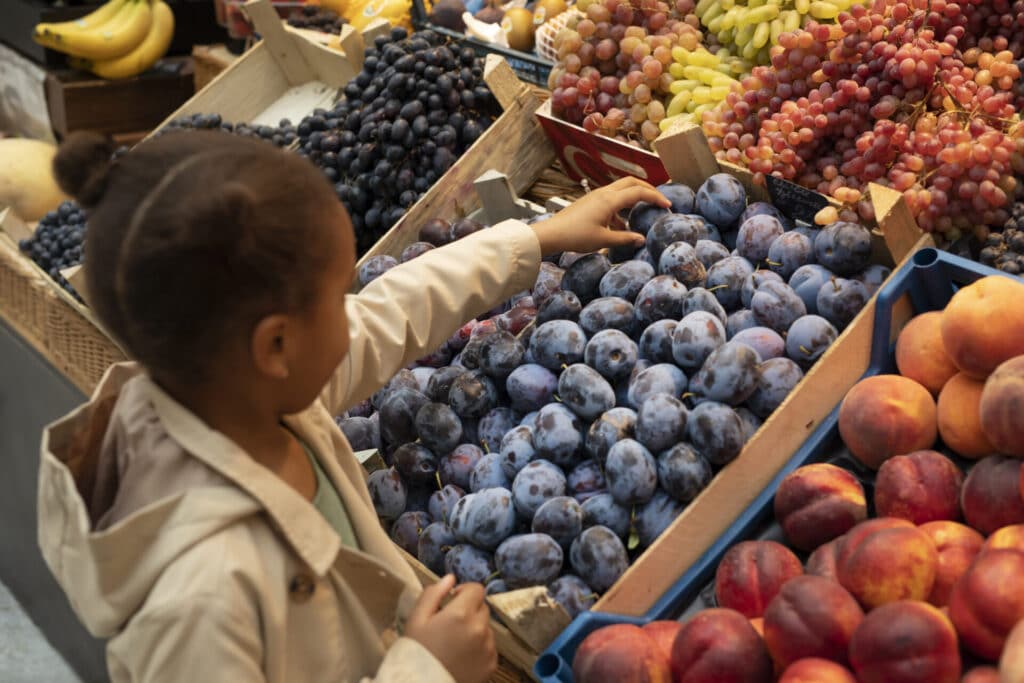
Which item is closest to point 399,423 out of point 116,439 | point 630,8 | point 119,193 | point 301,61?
point 116,439

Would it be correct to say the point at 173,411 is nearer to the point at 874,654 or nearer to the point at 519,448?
the point at 519,448

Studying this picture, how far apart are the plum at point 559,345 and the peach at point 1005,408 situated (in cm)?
60

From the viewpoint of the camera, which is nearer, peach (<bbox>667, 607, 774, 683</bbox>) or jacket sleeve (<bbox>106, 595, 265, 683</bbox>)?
jacket sleeve (<bbox>106, 595, 265, 683</bbox>)

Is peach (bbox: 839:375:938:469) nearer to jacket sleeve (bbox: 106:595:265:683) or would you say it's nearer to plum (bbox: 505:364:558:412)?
plum (bbox: 505:364:558:412)

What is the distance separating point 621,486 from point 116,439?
0.68 m

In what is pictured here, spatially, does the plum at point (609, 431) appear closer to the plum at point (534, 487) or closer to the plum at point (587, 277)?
the plum at point (534, 487)

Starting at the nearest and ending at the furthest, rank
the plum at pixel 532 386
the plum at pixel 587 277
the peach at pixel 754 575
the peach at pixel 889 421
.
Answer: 1. the peach at pixel 754 575
2. the peach at pixel 889 421
3. the plum at pixel 532 386
4. the plum at pixel 587 277

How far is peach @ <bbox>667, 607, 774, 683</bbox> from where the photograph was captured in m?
1.09

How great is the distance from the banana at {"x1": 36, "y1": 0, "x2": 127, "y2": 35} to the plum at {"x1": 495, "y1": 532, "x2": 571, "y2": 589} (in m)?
3.45

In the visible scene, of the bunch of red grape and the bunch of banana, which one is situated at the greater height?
the bunch of banana

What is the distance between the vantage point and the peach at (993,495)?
1162 millimetres

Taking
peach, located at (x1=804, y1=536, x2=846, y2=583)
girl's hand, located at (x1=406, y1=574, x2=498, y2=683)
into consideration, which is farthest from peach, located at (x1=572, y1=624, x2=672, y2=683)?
peach, located at (x1=804, y1=536, x2=846, y2=583)

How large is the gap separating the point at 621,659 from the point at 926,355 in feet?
2.18

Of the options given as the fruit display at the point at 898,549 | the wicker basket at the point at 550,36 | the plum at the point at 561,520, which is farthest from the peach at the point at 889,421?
the wicker basket at the point at 550,36
